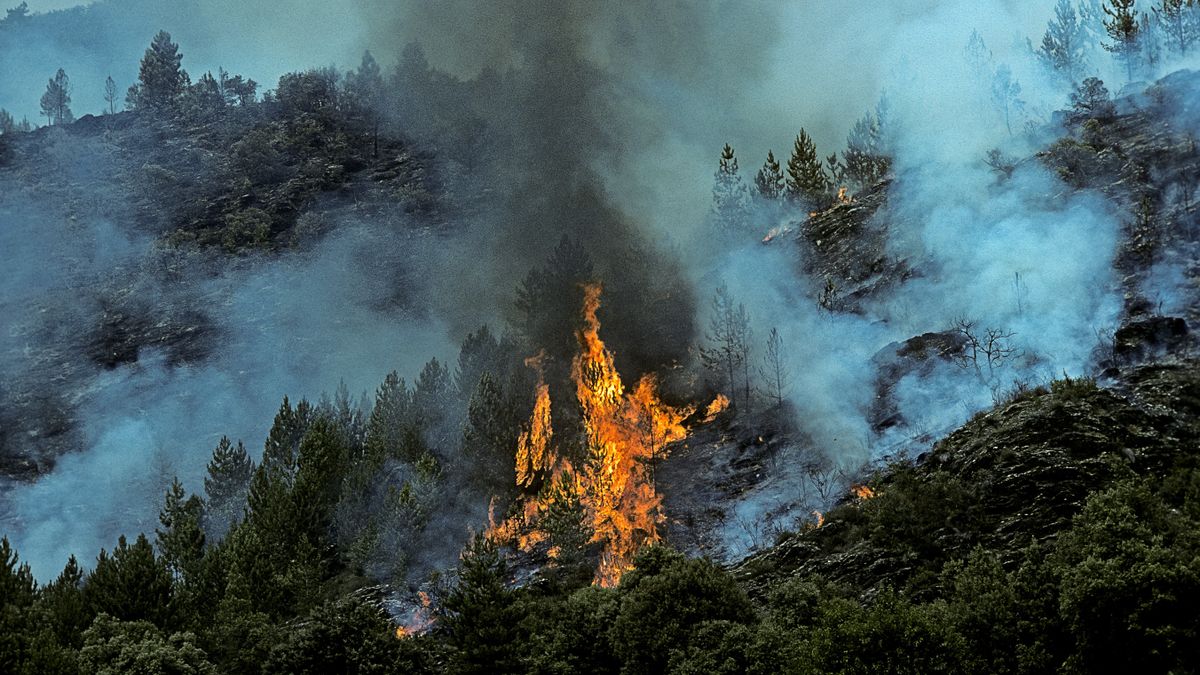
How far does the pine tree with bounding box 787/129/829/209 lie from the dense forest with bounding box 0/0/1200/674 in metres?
0.40

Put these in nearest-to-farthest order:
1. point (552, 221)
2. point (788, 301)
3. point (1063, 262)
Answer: point (1063, 262)
point (788, 301)
point (552, 221)

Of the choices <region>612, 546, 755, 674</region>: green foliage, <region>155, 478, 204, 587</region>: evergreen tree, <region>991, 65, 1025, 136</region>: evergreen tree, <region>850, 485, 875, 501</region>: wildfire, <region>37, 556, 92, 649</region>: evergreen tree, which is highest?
<region>991, 65, 1025, 136</region>: evergreen tree

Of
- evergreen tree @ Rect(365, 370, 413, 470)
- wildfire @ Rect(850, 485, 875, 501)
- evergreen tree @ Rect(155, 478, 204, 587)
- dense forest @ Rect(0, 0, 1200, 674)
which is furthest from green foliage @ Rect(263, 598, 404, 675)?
evergreen tree @ Rect(365, 370, 413, 470)

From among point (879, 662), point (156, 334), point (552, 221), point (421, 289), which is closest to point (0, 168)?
point (156, 334)

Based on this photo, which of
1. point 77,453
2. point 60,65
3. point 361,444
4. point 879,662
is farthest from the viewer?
point 60,65

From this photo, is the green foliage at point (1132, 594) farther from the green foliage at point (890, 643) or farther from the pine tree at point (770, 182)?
the pine tree at point (770, 182)

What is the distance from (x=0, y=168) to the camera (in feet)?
374

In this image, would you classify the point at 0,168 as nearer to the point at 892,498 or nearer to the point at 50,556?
the point at 50,556

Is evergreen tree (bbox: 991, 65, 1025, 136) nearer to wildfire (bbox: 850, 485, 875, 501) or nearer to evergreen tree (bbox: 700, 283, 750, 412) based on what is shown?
evergreen tree (bbox: 700, 283, 750, 412)

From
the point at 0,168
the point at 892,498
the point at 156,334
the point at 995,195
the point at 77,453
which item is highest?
the point at 0,168

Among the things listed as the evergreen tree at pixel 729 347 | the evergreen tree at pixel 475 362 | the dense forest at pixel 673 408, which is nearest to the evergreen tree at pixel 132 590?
the dense forest at pixel 673 408

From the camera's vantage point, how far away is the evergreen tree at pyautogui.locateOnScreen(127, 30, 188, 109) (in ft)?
422

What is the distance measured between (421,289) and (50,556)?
40654mm

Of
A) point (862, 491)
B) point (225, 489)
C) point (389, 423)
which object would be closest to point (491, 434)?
point (389, 423)
